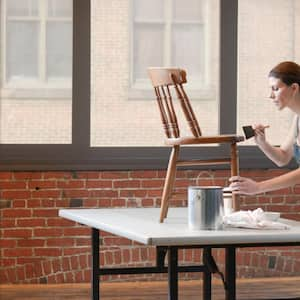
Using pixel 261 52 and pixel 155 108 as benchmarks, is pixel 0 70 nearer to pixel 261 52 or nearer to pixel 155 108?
pixel 155 108

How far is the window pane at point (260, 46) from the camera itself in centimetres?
643

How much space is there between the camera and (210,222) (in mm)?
3086

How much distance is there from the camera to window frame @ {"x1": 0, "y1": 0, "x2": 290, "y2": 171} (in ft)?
20.2

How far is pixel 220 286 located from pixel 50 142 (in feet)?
5.06

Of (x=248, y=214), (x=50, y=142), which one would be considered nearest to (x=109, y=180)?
(x=50, y=142)

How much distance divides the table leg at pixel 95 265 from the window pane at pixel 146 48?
249 centimetres

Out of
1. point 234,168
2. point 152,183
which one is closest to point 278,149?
point 234,168

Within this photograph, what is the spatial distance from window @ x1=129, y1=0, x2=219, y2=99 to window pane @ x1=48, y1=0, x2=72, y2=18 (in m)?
Answer: 0.45

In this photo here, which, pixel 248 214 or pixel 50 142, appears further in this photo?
pixel 50 142

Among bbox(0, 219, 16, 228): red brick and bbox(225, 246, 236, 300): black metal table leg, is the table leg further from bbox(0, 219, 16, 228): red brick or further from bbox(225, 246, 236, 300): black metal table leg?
bbox(0, 219, 16, 228): red brick

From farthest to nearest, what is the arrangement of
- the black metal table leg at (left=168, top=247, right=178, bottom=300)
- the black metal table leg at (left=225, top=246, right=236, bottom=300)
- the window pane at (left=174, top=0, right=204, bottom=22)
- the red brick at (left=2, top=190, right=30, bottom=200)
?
1. the window pane at (left=174, top=0, right=204, bottom=22)
2. the red brick at (left=2, top=190, right=30, bottom=200)
3. the black metal table leg at (left=225, top=246, right=236, bottom=300)
4. the black metal table leg at (left=168, top=247, right=178, bottom=300)

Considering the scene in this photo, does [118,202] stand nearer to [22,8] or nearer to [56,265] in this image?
[56,265]

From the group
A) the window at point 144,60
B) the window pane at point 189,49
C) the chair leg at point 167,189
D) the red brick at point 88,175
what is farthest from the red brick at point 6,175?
the chair leg at point 167,189

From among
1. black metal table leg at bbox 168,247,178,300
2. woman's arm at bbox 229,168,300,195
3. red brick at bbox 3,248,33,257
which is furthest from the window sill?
black metal table leg at bbox 168,247,178,300
